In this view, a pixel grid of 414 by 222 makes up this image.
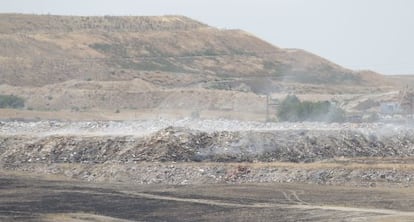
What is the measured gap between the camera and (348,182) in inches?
1832

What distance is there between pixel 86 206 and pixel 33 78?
89.0m

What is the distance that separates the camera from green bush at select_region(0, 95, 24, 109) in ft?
327

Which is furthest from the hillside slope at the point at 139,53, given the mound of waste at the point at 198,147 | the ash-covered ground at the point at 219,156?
the ash-covered ground at the point at 219,156

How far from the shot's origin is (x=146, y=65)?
14550 cm

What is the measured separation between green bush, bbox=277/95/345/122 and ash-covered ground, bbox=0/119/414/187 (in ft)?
69.6

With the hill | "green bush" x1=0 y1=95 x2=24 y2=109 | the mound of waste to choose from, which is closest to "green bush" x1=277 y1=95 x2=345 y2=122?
the hill

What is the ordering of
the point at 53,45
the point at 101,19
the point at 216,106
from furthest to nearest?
the point at 101,19 < the point at 53,45 < the point at 216,106

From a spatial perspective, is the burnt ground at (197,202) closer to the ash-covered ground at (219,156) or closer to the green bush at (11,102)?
the ash-covered ground at (219,156)

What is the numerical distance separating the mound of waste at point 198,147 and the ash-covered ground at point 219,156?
0.21 ft

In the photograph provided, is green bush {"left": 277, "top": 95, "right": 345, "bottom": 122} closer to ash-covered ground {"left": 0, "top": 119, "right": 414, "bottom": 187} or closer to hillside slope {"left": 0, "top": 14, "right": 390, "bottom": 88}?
ash-covered ground {"left": 0, "top": 119, "right": 414, "bottom": 187}

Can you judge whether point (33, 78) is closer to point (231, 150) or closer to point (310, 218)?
point (231, 150)

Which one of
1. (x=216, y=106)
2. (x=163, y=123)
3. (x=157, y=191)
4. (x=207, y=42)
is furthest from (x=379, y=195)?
(x=207, y=42)

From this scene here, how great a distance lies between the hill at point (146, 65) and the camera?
10962 centimetres

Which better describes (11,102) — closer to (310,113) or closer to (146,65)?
(310,113)
